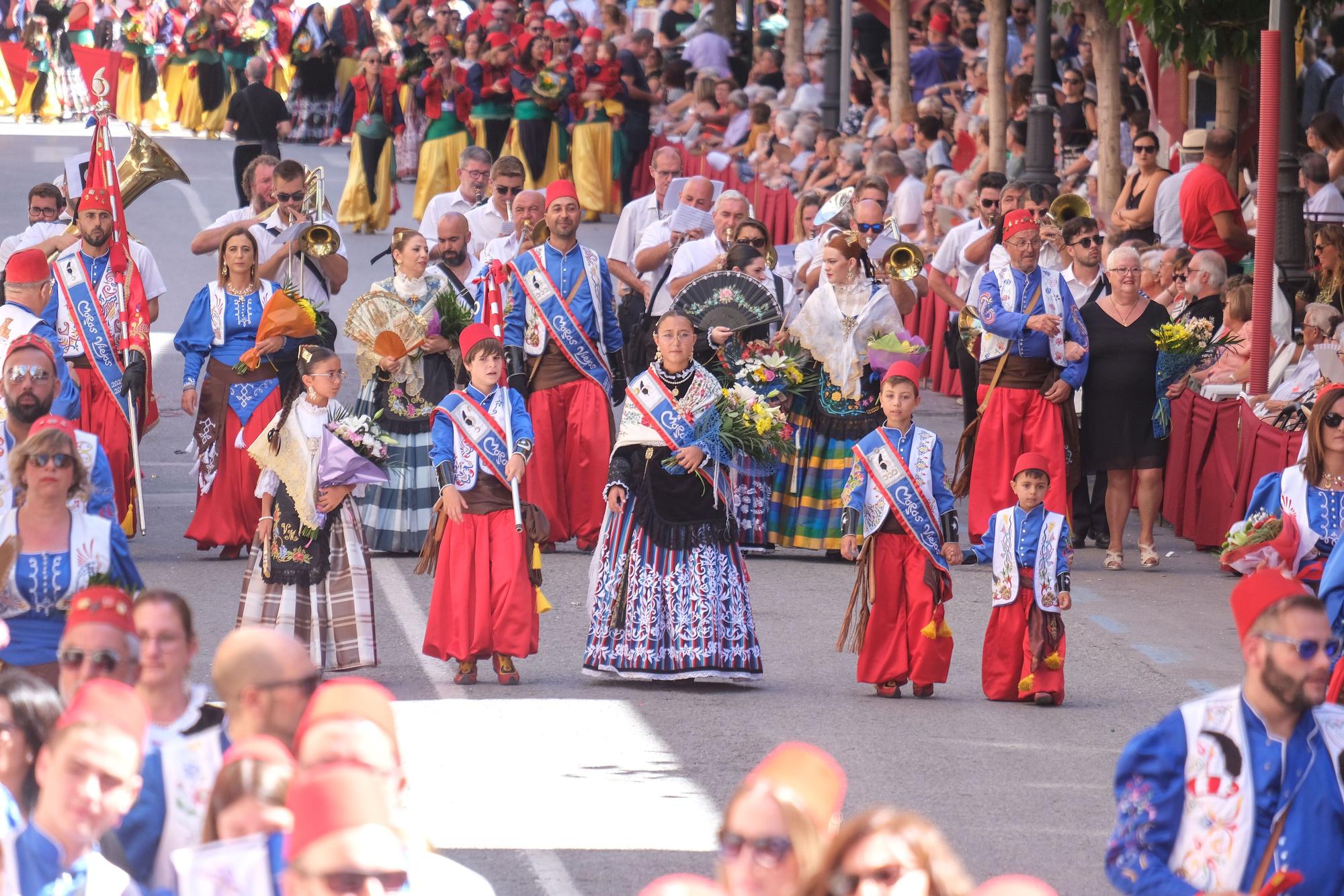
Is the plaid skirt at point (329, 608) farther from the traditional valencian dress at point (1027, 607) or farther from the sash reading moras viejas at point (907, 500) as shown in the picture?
the traditional valencian dress at point (1027, 607)

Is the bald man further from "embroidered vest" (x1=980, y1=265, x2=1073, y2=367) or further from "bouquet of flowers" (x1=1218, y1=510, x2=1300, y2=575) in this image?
"embroidered vest" (x1=980, y1=265, x2=1073, y2=367)

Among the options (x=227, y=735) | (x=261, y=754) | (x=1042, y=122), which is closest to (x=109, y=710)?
(x=261, y=754)

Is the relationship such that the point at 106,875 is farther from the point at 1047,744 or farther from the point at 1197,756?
the point at 1047,744

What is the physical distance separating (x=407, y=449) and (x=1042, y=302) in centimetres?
355

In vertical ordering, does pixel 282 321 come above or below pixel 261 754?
above

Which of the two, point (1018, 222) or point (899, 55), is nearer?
point (1018, 222)

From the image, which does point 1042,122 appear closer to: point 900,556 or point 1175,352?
point 1175,352

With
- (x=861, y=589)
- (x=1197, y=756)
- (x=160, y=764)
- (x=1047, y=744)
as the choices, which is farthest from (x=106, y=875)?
(x=861, y=589)

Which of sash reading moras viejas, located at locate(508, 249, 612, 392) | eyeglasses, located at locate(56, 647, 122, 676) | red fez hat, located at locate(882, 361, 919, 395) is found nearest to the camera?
eyeglasses, located at locate(56, 647, 122, 676)

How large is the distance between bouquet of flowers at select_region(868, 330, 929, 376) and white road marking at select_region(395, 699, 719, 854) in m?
3.42

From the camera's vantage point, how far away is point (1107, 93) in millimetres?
17984

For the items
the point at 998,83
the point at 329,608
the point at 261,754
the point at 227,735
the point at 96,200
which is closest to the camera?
the point at 261,754

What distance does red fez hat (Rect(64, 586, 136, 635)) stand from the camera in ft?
19.0

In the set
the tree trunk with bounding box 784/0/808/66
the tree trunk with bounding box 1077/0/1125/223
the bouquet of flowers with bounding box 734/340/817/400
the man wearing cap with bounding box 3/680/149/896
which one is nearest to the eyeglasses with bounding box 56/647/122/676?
the man wearing cap with bounding box 3/680/149/896
